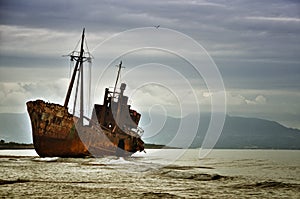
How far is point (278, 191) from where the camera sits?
90.9 ft

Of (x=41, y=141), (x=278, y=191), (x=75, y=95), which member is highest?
(x=75, y=95)

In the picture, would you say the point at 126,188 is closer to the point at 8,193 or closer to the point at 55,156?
the point at 8,193

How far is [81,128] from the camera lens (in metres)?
61.7

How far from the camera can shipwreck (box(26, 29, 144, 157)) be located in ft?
192

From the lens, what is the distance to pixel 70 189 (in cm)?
2489

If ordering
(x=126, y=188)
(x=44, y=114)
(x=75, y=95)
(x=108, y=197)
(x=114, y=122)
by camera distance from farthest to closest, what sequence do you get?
(x=114, y=122) < (x=75, y=95) < (x=44, y=114) < (x=126, y=188) < (x=108, y=197)

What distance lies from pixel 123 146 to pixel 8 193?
56.3 m

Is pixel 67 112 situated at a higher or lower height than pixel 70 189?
higher

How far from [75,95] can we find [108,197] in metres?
47.2

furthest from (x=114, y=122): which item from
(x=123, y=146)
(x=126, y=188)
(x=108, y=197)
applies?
(x=108, y=197)

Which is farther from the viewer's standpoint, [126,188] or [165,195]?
[126,188]

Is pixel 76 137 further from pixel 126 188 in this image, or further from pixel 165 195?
pixel 165 195

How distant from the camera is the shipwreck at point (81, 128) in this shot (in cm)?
5844

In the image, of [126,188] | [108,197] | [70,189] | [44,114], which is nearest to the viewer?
[108,197]
